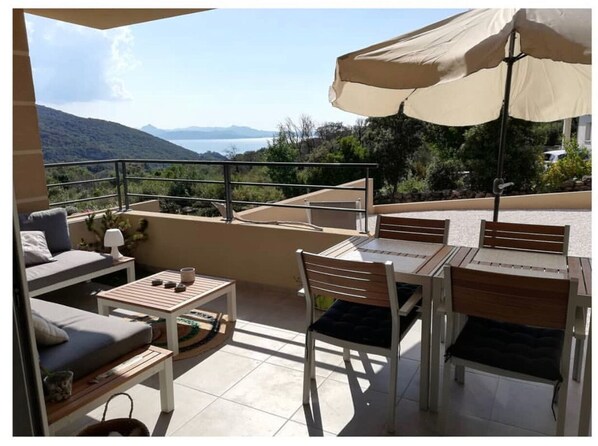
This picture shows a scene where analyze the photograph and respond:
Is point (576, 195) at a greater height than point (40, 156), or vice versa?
point (40, 156)

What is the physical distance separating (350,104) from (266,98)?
22381 millimetres

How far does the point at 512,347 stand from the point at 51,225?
393 cm

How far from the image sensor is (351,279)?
2.28 metres

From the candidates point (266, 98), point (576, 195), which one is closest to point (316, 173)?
point (576, 195)

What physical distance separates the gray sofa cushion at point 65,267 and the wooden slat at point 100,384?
5.35 feet

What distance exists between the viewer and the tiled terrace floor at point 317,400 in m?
2.34

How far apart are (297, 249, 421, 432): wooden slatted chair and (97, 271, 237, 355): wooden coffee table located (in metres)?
1.07

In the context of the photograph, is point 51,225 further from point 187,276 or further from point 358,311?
point 358,311

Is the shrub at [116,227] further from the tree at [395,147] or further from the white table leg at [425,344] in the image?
the tree at [395,147]

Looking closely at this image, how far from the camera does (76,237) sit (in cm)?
489

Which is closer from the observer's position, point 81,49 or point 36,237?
point 36,237

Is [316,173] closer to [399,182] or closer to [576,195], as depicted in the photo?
[399,182]

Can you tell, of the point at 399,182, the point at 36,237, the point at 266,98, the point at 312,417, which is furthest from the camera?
the point at 266,98

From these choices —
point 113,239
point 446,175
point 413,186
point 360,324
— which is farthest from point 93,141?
point 360,324
